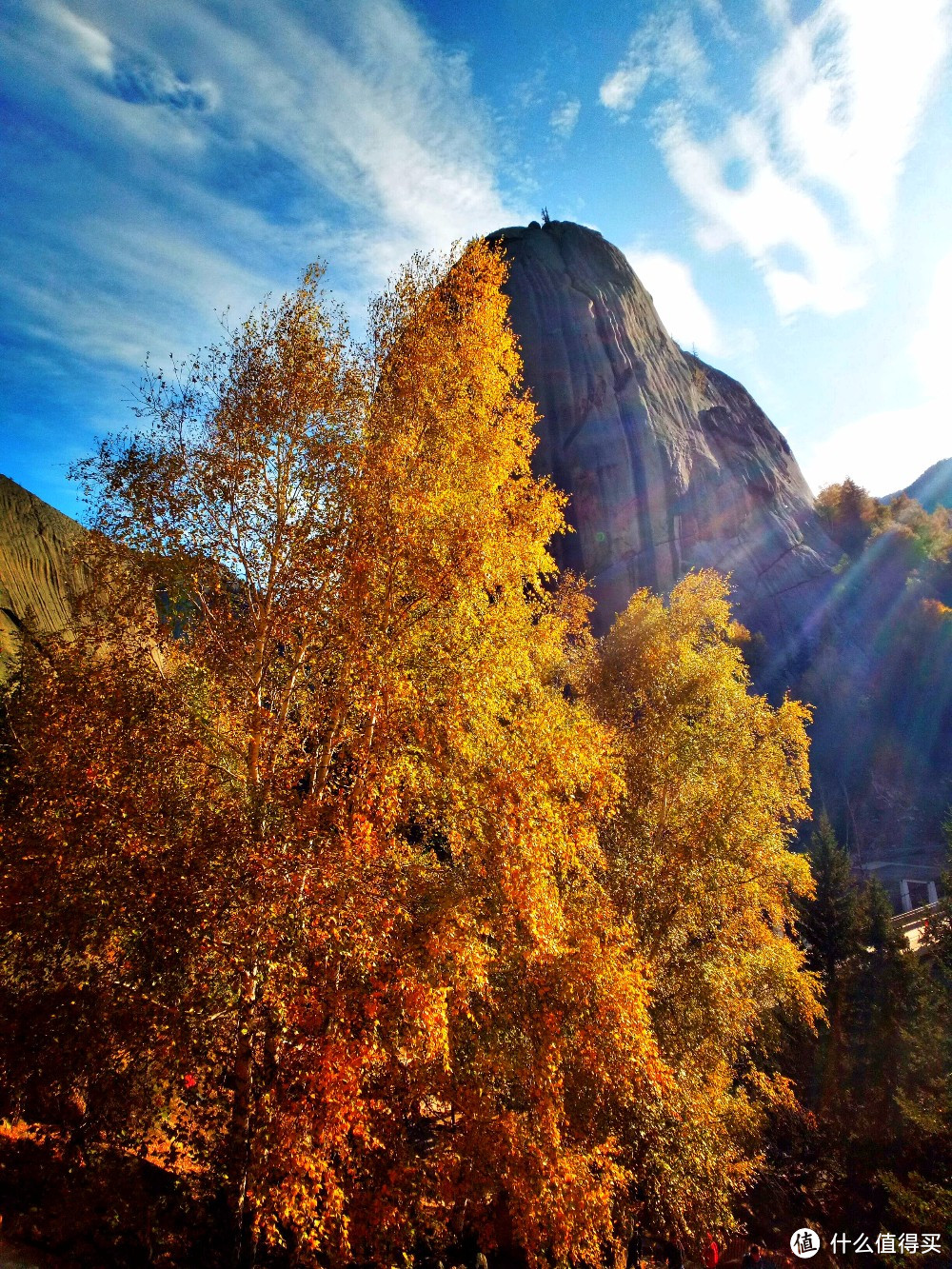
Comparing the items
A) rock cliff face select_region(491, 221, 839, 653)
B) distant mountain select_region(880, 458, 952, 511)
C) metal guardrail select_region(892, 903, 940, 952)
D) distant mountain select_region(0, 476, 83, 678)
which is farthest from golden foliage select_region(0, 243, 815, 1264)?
distant mountain select_region(880, 458, 952, 511)

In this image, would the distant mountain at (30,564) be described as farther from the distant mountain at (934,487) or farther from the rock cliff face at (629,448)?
the distant mountain at (934,487)

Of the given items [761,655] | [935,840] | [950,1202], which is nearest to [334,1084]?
[950,1202]

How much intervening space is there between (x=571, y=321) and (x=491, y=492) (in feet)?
150

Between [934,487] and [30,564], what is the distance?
12375 centimetres

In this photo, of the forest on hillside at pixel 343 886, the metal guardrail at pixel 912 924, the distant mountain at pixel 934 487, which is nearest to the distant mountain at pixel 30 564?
the forest on hillside at pixel 343 886

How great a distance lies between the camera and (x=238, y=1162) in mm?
5574

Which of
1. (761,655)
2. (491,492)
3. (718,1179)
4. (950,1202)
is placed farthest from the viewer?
(761,655)

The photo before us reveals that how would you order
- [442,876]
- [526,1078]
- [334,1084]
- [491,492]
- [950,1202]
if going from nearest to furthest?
[334,1084] → [526,1078] → [442,876] → [491,492] → [950,1202]

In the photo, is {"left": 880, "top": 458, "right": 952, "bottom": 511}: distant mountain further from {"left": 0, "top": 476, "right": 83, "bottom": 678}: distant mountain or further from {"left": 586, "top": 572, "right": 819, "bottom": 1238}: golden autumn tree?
{"left": 0, "top": 476, "right": 83, "bottom": 678}: distant mountain

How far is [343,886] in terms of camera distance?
5.64m

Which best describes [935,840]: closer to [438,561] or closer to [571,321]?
[571,321]

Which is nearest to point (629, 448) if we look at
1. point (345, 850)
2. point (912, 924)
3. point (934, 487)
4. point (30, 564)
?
point (912, 924)

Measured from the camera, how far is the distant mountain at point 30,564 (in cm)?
1603

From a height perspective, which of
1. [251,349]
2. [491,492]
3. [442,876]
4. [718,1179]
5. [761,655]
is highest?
[761,655]
